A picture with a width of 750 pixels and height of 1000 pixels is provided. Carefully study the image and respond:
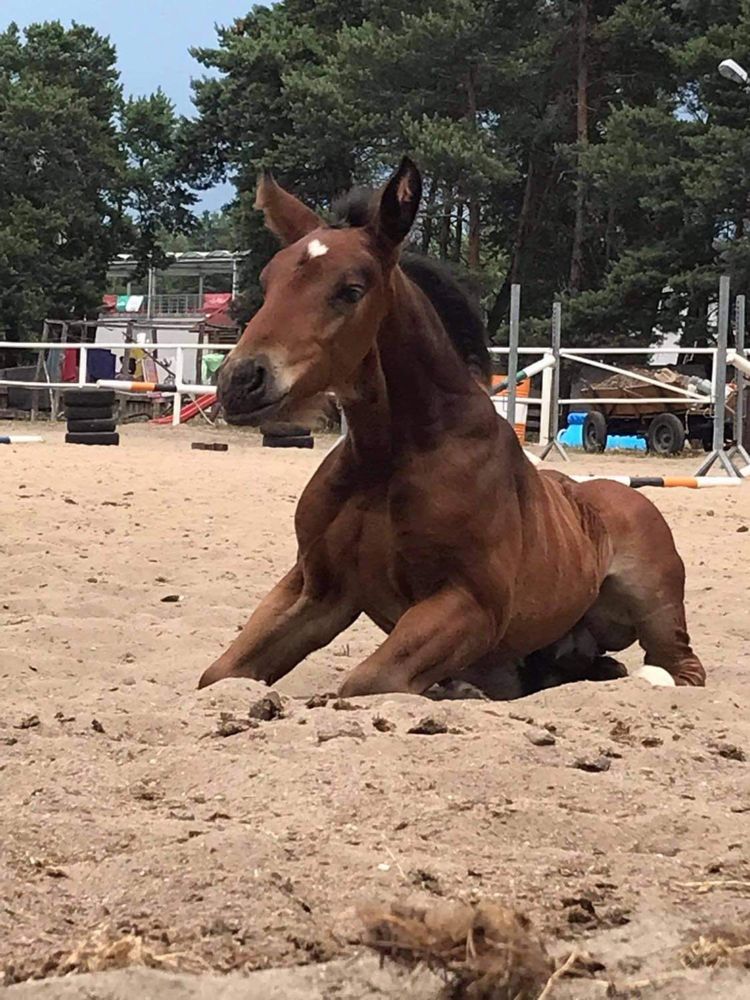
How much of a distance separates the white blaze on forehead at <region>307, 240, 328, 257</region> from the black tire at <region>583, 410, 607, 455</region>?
16908mm

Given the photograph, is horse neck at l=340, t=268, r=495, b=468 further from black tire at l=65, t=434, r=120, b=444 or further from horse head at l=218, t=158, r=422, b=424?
black tire at l=65, t=434, r=120, b=444

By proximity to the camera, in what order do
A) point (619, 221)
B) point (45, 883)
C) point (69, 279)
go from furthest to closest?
point (69, 279) < point (619, 221) < point (45, 883)

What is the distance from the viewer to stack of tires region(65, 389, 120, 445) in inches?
570

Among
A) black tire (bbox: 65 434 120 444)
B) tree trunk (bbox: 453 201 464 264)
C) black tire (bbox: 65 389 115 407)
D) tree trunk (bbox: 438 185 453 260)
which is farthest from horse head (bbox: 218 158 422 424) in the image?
tree trunk (bbox: 453 201 464 264)

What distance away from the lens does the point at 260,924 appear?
1765 mm

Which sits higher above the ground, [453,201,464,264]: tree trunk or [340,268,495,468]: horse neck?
[453,201,464,264]: tree trunk

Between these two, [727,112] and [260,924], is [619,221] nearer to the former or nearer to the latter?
[727,112]

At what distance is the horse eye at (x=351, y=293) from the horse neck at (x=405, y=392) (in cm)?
23

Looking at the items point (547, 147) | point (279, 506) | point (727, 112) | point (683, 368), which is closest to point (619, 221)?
point (547, 147)

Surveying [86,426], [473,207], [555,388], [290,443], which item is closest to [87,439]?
[86,426]

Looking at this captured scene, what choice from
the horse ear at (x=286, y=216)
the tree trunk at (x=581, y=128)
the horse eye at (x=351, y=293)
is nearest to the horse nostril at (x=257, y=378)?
the horse eye at (x=351, y=293)

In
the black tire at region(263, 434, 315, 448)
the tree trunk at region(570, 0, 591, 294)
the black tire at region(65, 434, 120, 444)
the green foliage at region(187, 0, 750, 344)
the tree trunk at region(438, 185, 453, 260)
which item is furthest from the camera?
the tree trunk at region(438, 185, 453, 260)

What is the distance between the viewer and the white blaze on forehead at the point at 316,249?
3566mm

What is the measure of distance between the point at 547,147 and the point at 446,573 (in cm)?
2685
